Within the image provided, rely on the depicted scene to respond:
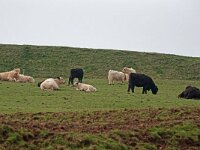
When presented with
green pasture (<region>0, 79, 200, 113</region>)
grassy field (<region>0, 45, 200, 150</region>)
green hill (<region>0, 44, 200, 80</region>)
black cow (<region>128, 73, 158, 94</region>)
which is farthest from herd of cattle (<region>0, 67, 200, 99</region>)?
green hill (<region>0, 44, 200, 80</region>)

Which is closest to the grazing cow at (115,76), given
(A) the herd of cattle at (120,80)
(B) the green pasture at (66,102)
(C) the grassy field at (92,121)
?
(A) the herd of cattle at (120,80)

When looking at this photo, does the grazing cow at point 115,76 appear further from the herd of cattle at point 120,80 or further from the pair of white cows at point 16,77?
the pair of white cows at point 16,77

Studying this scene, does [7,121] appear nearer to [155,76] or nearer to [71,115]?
[71,115]

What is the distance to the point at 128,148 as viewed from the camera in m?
17.8

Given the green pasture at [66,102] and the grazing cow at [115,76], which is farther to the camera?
the grazing cow at [115,76]

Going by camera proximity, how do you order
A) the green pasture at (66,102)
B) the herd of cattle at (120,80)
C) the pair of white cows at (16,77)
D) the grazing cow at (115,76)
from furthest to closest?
1. the grazing cow at (115,76)
2. the pair of white cows at (16,77)
3. the herd of cattle at (120,80)
4. the green pasture at (66,102)

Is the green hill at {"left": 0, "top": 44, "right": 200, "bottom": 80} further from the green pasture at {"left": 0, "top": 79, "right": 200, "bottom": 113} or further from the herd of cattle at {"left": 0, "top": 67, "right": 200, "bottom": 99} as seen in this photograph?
the green pasture at {"left": 0, "top": 79, "right": 200, "bottom": 113}

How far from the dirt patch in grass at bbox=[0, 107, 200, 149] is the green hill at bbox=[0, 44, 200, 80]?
33.1 metres

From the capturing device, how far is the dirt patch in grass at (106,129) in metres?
17.5

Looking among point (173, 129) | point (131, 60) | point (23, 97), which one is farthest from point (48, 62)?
point (173, 129)

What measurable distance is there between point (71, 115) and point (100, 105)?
15.9 ft

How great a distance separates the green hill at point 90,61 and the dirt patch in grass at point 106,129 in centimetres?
3314

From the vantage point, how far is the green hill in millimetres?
58469

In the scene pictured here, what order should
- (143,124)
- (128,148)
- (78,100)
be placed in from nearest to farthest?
(128,148) → (143,124) → (78,100)
